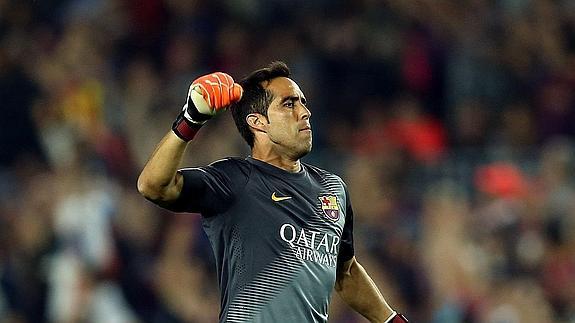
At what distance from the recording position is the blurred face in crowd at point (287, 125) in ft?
17.8

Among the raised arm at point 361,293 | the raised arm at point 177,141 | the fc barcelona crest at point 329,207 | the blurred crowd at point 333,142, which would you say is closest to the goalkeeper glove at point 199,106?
the raised arm at point 177,141

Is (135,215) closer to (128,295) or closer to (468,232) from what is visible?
(128,295)

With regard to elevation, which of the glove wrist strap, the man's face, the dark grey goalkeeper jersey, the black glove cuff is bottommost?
the dark grey goalkeeper jersey

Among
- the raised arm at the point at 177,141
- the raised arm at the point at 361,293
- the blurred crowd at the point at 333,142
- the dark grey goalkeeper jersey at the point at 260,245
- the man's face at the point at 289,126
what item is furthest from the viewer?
the blurred crowd at the point at 333,142

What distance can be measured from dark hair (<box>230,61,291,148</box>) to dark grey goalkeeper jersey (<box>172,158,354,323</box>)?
0.28 meters

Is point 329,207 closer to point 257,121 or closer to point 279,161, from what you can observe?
point 279,161

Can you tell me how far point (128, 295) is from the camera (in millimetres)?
9836

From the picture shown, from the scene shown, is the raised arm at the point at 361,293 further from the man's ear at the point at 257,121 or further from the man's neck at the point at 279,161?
the man's ear at the point at 257,121

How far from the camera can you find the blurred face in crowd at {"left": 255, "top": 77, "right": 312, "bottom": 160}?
17.8ft

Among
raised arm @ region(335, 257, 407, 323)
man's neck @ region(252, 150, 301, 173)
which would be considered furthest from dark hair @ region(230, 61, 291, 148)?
raised arm @ region(335, 257, 407, 323)

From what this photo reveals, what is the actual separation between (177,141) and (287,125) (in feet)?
2.22

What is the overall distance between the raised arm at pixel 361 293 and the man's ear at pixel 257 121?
768 mm

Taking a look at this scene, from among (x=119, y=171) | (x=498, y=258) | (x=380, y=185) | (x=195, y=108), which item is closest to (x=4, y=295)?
(x=119, y=171)

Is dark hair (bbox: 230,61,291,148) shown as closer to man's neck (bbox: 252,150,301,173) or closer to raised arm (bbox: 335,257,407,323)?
Answer: man's neck (bbox: 252,150,301,173)
